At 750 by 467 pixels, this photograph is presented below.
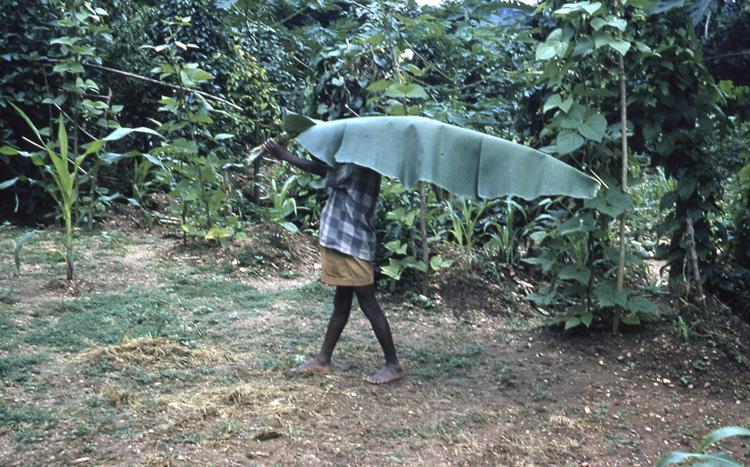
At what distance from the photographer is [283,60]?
11.1m

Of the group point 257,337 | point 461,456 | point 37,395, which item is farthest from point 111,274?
point 461,456

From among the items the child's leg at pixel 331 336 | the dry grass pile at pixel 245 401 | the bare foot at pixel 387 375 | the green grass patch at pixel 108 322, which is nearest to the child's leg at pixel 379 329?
the bare foot at pixel 387 375

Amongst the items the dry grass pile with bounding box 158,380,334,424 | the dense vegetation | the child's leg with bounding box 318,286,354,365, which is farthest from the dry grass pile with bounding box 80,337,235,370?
the dense vegetation

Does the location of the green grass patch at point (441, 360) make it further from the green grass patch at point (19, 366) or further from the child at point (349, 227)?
the green grass patch at point (19, 366)

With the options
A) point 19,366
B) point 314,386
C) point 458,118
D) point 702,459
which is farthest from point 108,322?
point 702,459

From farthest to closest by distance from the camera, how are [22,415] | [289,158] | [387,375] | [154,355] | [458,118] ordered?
[458,118]
[154,355]
[387,375]
[289,158]
[22,415]

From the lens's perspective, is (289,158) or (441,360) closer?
(289,158)

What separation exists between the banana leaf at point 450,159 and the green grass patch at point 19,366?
208 centimetres

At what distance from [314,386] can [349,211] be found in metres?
1.02

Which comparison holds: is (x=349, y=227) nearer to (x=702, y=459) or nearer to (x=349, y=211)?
(x=349, y=211)

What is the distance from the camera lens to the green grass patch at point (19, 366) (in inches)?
170

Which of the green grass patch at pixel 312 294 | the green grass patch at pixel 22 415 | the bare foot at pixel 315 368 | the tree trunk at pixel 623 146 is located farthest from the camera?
the green grass patch at pixel 312 294

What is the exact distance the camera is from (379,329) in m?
4.46

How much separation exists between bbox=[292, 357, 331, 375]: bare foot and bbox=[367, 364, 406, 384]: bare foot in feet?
0.90
